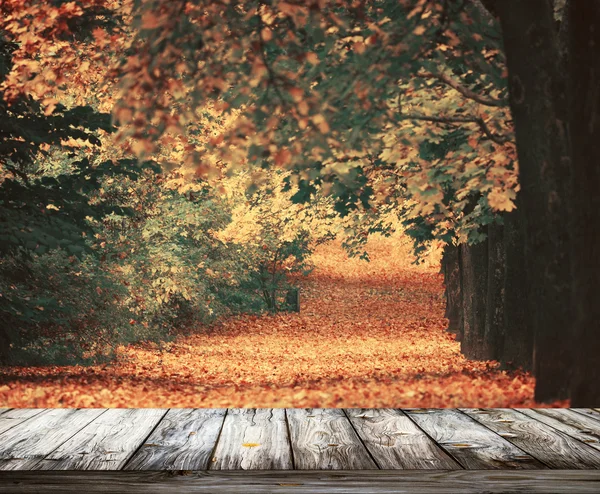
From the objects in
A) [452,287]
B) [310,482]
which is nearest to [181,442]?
[310,482]

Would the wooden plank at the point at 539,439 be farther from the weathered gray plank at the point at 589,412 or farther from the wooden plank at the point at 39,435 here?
the wooden plank at the point at 39,435

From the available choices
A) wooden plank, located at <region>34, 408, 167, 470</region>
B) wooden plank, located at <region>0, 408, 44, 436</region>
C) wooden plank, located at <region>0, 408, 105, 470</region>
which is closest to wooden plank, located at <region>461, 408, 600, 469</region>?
wooden plank, located at <region>34, 408, 167, 470</region>

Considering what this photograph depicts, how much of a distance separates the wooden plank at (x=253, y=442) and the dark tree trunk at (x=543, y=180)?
1.93 m

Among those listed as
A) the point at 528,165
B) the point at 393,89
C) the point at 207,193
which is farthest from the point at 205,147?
the point at 528,165

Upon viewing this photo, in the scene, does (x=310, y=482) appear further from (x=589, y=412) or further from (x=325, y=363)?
(x=589, y=412)

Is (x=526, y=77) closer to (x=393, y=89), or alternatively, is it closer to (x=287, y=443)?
(x=393, y=89)

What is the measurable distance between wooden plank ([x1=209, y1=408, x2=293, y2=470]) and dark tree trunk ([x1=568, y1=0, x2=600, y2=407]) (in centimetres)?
213

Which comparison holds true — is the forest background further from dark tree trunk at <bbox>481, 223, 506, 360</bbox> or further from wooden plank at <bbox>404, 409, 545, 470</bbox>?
wooden plank at <bbox>404, 409, 545, 470</bbox>

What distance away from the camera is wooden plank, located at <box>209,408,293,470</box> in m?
3.75

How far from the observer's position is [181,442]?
13.9 ft

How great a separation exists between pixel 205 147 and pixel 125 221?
97 cm

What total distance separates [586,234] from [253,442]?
2805mm

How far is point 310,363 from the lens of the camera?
237 inches

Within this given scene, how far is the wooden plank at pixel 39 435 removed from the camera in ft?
12.6
